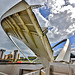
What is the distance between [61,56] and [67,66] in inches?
81.5

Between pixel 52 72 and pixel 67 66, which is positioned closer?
pixel 67 66

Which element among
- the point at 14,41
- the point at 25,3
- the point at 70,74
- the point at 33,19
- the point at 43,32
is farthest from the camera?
the point at 14,41

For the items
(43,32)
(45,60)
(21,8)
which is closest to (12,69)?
(45,60)

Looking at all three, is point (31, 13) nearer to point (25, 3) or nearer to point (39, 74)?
point (25, 3)

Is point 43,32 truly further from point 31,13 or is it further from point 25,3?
point 25,3

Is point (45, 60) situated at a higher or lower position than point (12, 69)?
higher

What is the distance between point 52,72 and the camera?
425 cm

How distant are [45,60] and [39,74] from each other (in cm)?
513

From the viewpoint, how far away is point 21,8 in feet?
17.1

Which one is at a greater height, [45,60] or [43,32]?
[43,32]

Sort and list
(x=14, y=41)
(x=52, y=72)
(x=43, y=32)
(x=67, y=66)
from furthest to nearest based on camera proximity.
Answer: (x=14, y=41)
(x=43, y=32)
(x=52, y=72)
(x=67, y=66)

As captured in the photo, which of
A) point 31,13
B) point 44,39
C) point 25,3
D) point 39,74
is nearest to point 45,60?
point 44,39

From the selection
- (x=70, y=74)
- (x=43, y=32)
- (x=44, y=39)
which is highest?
(x=43, y=32)

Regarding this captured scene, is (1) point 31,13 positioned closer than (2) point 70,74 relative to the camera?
No
